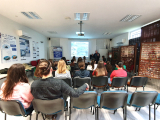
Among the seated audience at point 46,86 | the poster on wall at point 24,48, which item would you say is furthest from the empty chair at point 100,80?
the poster on wall at point 24,48

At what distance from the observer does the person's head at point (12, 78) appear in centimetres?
116

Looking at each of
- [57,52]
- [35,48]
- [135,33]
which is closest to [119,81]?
[135,33]

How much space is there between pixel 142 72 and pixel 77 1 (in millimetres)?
3848

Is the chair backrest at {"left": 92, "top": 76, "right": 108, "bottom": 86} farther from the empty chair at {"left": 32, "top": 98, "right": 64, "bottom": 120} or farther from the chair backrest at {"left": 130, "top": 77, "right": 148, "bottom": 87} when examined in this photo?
the empty chair at {"left": 32, "top": 98, "right": 64, "bottom": 120}

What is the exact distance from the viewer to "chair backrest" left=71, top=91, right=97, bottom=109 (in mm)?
1347

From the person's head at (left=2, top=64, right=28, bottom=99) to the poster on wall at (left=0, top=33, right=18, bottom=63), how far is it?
317 centimetres

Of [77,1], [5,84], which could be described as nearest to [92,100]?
[5,84]

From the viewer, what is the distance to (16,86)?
47.7 inches

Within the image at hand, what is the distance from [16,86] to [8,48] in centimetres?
352

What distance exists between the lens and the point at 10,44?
3803 millimetres

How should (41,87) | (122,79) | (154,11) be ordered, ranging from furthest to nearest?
(154,11) < (122,79) < (41,87)

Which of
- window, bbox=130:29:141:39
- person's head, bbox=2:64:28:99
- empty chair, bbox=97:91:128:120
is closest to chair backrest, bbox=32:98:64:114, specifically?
person's head, bbox=2:64:28:99

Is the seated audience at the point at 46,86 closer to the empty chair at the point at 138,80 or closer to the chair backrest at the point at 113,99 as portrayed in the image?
the chair backrest at the point at 113,99

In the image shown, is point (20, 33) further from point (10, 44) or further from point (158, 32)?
point (158, 32)
